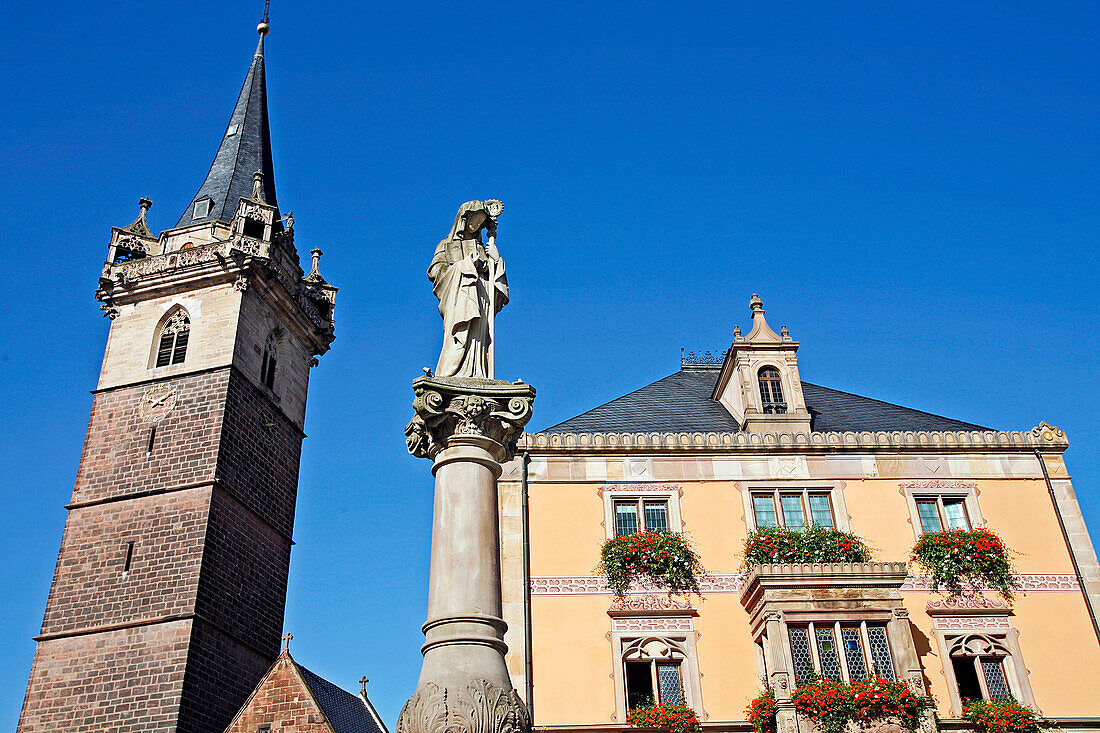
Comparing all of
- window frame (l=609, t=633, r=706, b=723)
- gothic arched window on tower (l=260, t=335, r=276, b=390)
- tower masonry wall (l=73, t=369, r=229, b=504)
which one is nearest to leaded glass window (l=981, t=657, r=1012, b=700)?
window frame (l=609, t=633, r=706, b=723)

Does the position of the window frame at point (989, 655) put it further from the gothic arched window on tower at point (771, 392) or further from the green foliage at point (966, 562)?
the gothic arched window on tower at point (771, 392)

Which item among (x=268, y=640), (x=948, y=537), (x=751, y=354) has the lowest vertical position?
(x=948, y=537)

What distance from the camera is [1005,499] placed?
69.4ft

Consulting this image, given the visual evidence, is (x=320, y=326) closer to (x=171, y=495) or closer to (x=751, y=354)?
(x=171, y=495)

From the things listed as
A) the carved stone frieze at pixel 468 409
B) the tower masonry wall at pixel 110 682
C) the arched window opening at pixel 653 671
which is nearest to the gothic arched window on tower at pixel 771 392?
the arched window opening at pixel 653 671

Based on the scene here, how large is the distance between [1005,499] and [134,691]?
24890 millimetres

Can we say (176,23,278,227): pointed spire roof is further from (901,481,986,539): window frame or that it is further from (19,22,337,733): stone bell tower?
(901,481,986,539): window frame

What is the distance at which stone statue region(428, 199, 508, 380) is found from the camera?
9305 mm

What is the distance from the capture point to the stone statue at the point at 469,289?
9.30m

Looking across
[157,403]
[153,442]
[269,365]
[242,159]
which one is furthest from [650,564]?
[242,159]

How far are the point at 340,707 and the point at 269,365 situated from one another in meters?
13.7

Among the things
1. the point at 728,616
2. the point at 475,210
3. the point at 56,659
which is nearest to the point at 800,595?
the point at 728,616

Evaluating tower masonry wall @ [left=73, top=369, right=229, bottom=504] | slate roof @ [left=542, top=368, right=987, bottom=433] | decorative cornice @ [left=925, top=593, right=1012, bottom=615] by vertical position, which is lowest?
decorative cornice @ [left=925, top=593, right=1012, bottom=615]

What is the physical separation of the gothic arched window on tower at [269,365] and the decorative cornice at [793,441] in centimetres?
1955
